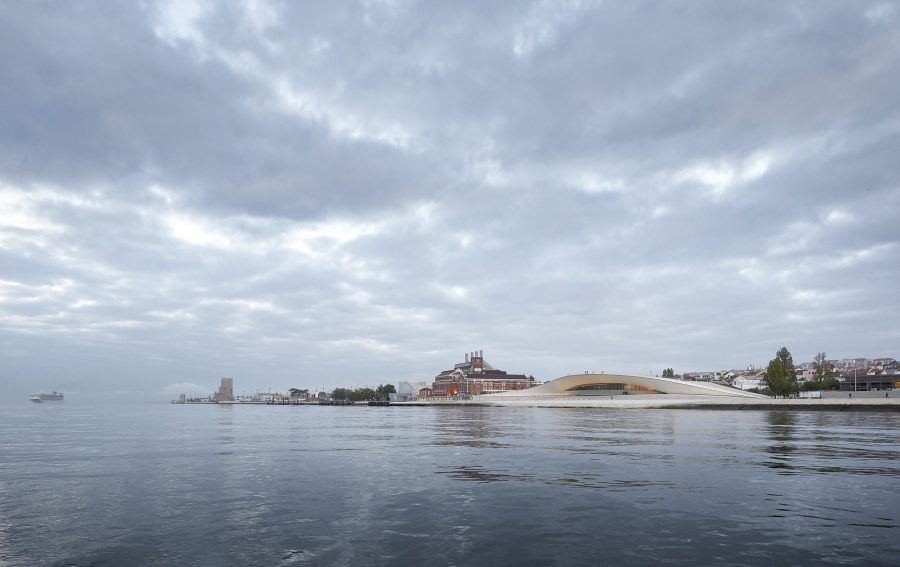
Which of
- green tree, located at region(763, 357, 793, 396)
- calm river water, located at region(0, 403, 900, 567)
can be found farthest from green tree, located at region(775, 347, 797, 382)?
calm river water, located at region(0, 403, 900, 567)

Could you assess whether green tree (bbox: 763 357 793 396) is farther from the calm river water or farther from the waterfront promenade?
the calm river water

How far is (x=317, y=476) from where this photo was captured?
3145 centimetres

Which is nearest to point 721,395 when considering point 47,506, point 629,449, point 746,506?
point 629,449

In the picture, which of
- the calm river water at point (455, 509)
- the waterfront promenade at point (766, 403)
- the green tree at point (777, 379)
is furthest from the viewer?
the green tree at point (777, 379)

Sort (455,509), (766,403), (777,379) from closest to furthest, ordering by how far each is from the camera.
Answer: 1. (455,509)
2. (766,403)
3. (777,379)

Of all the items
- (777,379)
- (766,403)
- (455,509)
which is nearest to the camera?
(455,509)

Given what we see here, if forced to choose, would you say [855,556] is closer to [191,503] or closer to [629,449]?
[191,503]

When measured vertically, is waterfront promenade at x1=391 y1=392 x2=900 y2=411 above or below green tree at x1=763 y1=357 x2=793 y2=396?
below

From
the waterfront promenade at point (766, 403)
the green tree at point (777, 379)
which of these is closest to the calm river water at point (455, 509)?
the waterfront promenade at point (766, 403)

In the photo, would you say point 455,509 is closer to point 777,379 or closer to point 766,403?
point 766,403

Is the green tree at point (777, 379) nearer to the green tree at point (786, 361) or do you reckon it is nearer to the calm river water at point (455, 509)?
the green tree at point (786, 361)

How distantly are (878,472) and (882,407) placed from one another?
137 metres

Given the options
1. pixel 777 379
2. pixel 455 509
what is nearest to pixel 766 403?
pixel 777 379

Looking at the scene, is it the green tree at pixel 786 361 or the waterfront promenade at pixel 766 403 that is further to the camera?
the green tree at pixel 786 361
